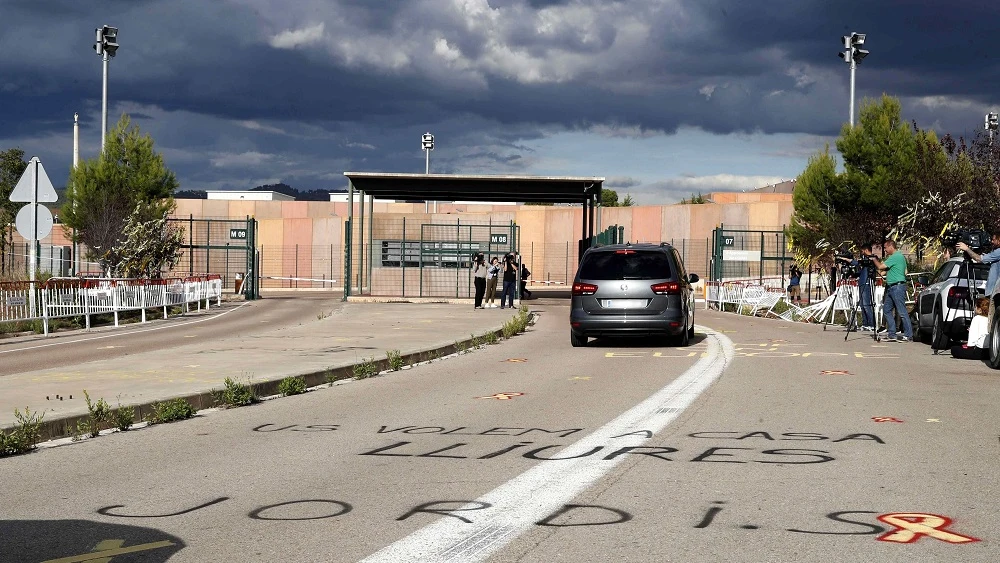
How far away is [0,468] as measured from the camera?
7.63 metres

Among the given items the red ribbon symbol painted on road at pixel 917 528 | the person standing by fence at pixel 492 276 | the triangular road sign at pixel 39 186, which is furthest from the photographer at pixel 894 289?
the triangular road sign at pixel 39 186

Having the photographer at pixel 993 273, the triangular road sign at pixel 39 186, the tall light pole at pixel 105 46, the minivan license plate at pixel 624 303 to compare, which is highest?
the tall light pole at pixel 105 46

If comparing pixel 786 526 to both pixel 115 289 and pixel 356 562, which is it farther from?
pixel 115 289

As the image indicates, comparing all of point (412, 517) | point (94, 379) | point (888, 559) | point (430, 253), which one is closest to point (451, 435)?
point (412, 517)

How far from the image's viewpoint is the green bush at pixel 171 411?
988cm

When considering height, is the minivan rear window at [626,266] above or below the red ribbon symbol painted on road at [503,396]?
above

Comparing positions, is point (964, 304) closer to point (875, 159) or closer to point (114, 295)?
point (114, 295)

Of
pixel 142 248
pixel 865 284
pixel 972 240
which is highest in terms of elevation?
pixel 972 240

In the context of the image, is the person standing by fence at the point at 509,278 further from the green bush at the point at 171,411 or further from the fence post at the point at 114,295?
the green bush at the point at 171,411

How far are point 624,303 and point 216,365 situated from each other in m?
7.13

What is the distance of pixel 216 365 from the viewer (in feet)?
45.9

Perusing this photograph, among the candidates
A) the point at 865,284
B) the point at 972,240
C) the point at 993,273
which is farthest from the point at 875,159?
the point at 993,273

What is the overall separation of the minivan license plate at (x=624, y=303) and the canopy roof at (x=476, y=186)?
62.3ft

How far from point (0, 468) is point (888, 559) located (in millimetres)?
5847
